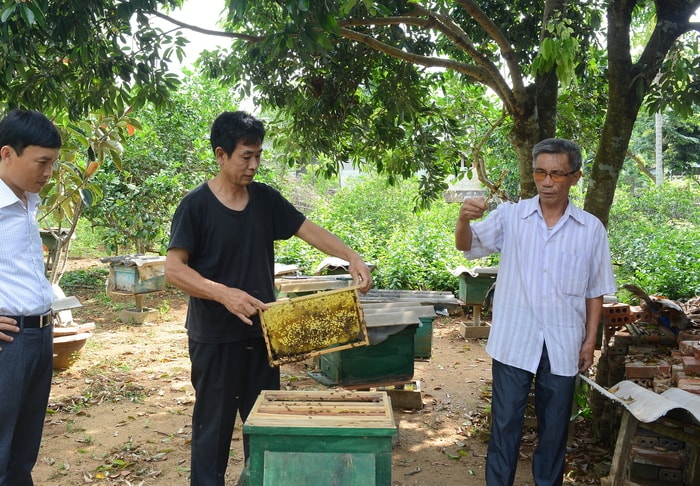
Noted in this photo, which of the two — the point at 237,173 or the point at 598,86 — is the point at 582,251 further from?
the point at 598,86

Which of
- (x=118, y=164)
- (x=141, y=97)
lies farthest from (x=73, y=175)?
(x=141, y=97)

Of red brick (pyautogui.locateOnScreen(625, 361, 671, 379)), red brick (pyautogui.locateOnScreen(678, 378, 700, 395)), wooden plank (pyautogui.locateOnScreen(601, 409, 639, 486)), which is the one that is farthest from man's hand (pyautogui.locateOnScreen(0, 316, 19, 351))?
red brick (pyautogui.locateOnScreen(625, 361, 671, 379))

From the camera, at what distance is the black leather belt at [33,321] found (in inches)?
98.5

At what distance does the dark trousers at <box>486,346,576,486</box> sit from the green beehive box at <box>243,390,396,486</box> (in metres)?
0.97

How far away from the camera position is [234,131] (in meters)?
2.77

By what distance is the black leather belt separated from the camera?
8.21 ft

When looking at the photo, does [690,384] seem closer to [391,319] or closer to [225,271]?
[391,319]

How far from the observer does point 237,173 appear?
9.20ft

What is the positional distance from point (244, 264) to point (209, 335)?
38 cm

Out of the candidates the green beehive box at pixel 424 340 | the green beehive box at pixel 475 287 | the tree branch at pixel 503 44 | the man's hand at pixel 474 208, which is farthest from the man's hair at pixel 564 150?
the green beehive box at pixel 475 287

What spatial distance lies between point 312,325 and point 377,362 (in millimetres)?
1935

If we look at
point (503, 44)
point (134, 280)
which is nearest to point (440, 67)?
point (503, 44)

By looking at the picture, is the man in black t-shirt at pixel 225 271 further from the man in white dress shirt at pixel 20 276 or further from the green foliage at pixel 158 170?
the green foliage at pixel 158 170

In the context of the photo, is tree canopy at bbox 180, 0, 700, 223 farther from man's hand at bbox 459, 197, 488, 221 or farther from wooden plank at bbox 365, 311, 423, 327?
wooden plank at bbox 365, 311, 423, 327
